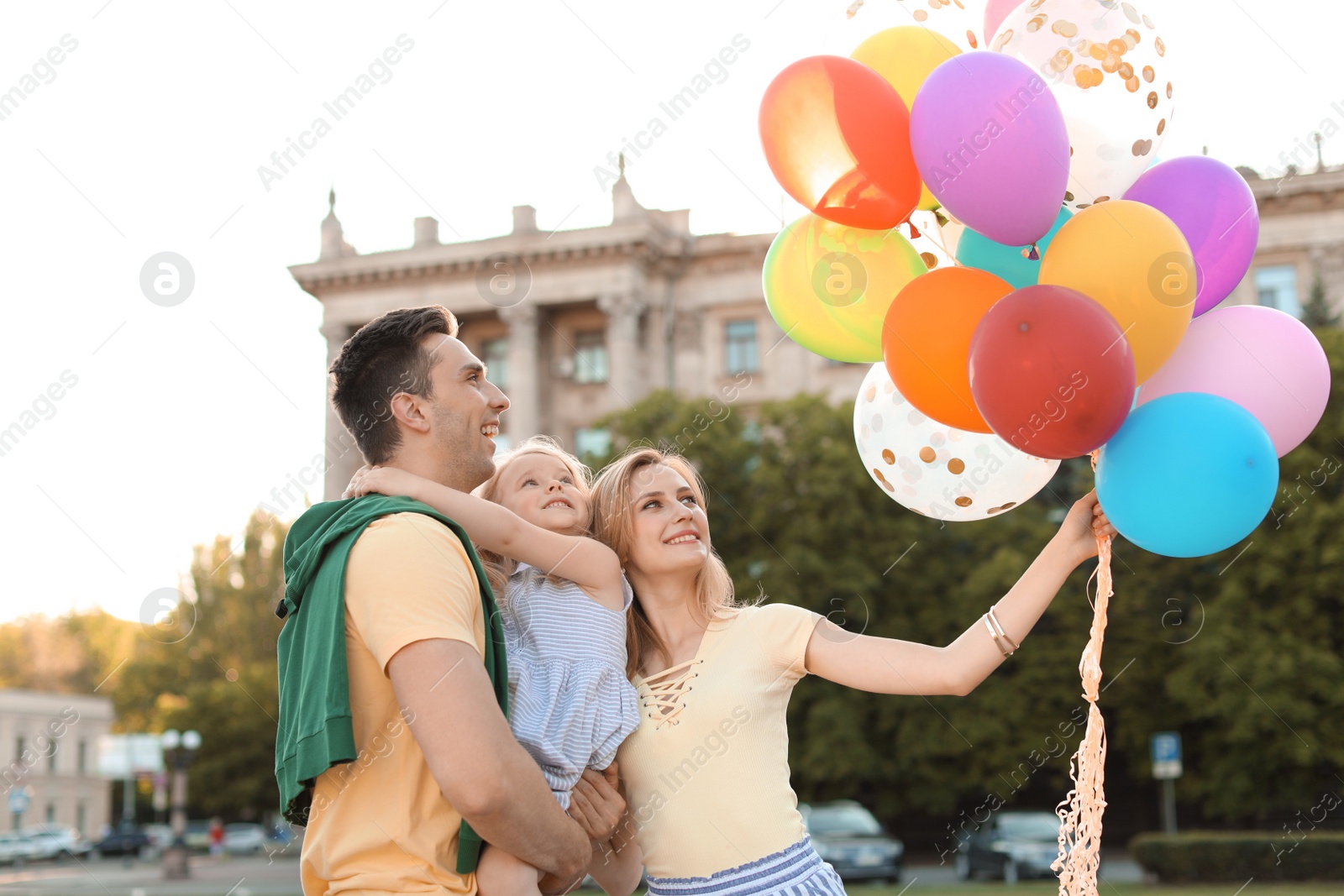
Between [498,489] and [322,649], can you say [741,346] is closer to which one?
[498,489]

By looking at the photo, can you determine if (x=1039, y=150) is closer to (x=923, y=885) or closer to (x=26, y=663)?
(x=923, y=885)

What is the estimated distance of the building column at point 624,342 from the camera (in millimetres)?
38969

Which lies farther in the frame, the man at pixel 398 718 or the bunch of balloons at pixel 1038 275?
the bunch of balloons at pixel 1038 275

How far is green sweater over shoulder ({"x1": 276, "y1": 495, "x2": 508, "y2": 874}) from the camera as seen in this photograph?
265cm

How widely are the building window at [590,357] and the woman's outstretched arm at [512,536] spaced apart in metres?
36.9

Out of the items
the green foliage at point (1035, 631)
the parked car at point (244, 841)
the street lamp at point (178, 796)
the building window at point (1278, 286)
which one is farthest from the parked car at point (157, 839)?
the building window at point (1278, 286)

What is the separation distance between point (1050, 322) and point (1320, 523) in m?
24.4

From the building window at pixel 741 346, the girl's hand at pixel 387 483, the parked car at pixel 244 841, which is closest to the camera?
the girl's hand at pixel 387 483

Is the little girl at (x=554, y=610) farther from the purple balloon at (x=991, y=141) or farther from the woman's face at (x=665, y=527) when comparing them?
the purple balloon at (x=991, y=141)

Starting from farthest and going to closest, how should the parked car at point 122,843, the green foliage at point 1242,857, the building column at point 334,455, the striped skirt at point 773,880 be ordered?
the parked car at point 122,843 < the building column at point 334,455 < the green foliage at point 1242,857 < the striped skirt at point 773,880

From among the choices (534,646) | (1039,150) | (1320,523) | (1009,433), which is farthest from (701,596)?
(1320,523)

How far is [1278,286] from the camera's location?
117 feet

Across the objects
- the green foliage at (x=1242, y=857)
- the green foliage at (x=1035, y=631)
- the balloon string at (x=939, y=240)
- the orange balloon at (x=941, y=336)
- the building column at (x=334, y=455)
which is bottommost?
the green foliage at (x=1242, y=857)

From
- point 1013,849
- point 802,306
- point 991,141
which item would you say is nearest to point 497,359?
point 1013,849
